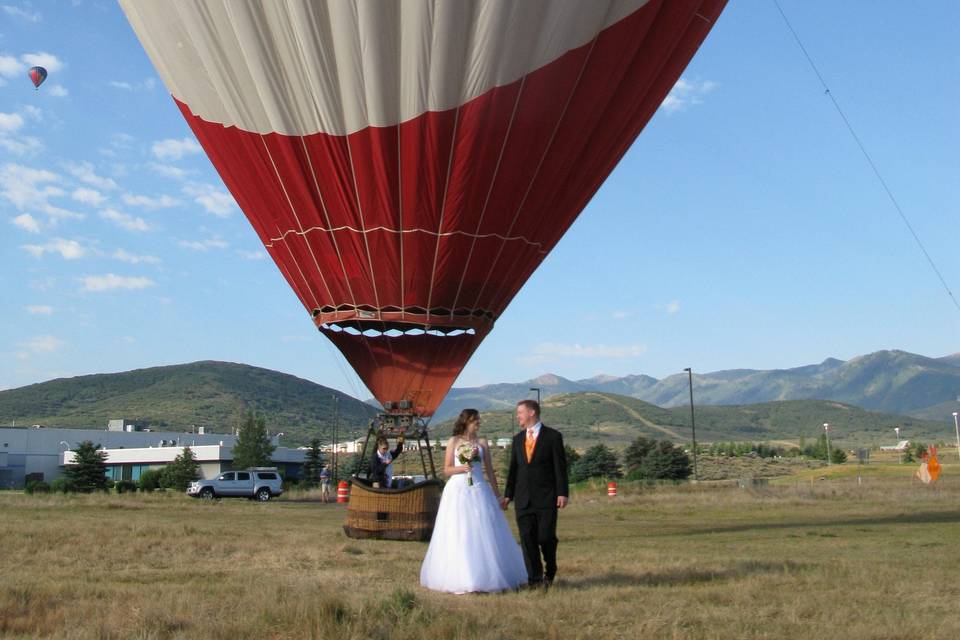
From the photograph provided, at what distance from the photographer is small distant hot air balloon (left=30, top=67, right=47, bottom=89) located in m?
28.5

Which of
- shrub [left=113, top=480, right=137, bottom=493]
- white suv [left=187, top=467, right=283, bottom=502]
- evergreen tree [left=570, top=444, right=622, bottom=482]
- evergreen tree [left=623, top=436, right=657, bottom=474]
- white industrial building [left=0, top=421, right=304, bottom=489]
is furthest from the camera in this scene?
white industrial building [left=0, top=421, right=304, bottom=489]

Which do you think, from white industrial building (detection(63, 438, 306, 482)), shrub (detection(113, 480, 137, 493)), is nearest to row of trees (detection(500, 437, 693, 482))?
shrub (detection(113, 480, 137, 493))

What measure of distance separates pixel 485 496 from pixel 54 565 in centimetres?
545

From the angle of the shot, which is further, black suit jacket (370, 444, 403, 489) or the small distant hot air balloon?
the small distant hot air balloon

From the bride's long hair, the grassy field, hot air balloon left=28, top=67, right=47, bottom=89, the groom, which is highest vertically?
hot air balloon left=28, top=67, right=47, bottom=89

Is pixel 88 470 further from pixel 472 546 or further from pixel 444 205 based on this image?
pixel 472 546

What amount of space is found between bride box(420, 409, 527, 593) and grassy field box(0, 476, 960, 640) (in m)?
0.35

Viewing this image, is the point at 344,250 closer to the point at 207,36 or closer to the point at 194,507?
the point at 207,36

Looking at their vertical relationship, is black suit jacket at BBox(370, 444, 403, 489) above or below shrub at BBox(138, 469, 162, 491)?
above

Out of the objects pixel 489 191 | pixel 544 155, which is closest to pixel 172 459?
pixel 489 191

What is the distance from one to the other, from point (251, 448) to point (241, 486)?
117ft

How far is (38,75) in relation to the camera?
28594mm

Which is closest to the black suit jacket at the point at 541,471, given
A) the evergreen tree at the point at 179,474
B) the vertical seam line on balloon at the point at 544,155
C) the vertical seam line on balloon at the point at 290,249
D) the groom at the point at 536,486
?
the groom at the point at 536,486

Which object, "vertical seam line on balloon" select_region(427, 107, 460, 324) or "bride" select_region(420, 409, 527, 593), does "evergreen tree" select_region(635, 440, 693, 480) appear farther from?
"bride" select_region(420, 409, 527, 593)
